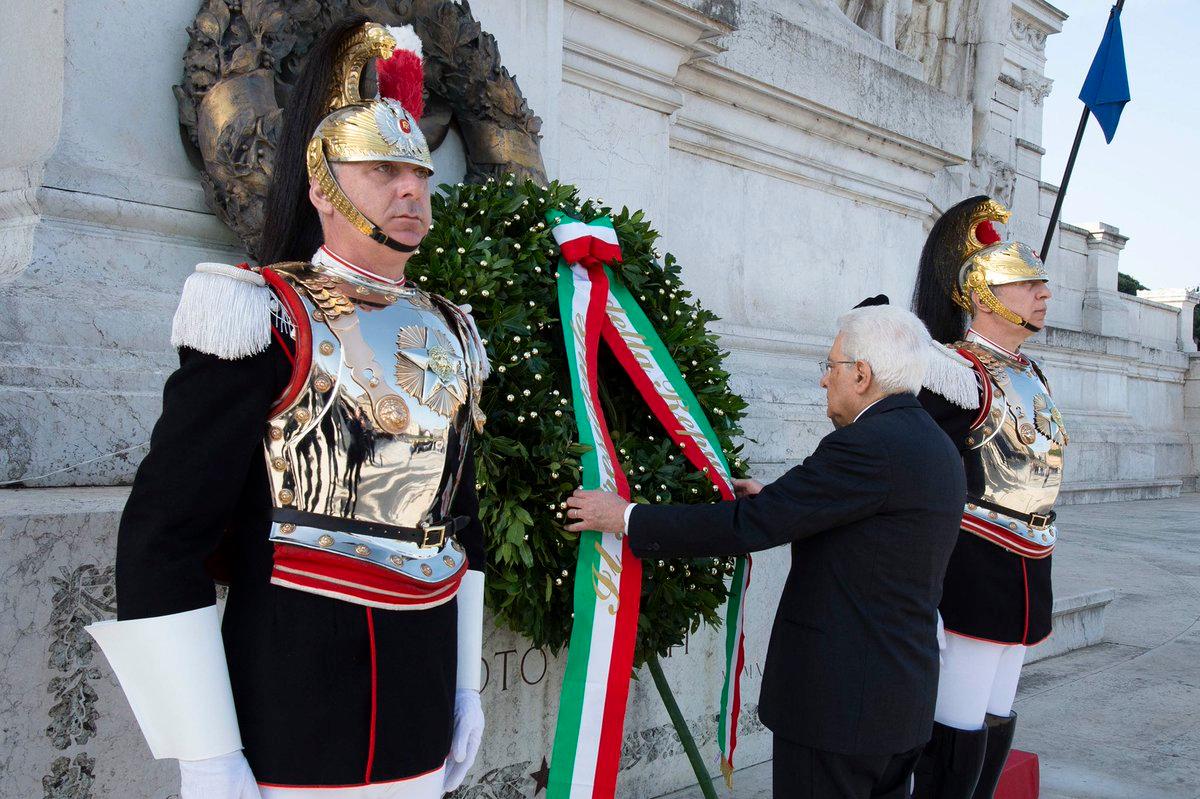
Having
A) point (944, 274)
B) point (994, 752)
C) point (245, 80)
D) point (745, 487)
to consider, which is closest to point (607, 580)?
point (745, 487)

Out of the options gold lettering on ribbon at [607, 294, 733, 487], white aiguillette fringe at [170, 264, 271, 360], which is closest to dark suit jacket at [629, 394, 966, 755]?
gold lettering on ribbon at [607, 294, 733, 487]

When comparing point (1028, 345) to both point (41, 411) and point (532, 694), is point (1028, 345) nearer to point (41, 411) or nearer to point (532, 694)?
point (532, 694)

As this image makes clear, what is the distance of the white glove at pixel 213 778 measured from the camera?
168cm

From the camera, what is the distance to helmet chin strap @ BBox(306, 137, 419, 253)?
195cm

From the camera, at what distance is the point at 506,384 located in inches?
116

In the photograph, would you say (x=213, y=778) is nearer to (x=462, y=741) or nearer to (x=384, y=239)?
(x=462, y=741)

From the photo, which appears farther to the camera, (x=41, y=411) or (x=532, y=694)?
(x=532, y=694)

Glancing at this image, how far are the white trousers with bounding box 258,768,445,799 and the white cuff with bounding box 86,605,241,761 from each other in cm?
16

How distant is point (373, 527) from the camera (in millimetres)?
1874

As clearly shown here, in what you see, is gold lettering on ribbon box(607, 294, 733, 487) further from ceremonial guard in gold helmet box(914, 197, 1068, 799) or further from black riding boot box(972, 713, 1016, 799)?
black riding boot box(972, 713, 1016, 799)

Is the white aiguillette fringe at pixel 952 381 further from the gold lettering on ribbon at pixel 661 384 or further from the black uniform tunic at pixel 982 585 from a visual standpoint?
the gold lettering on ribbon at pixel 661 384

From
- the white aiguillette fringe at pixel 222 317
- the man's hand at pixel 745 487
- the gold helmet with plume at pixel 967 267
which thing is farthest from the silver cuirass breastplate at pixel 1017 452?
the white aiguillette fringe at pixel 222 317

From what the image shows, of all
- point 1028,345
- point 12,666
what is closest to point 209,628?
point 12,666

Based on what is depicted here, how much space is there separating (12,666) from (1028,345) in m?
14.4
